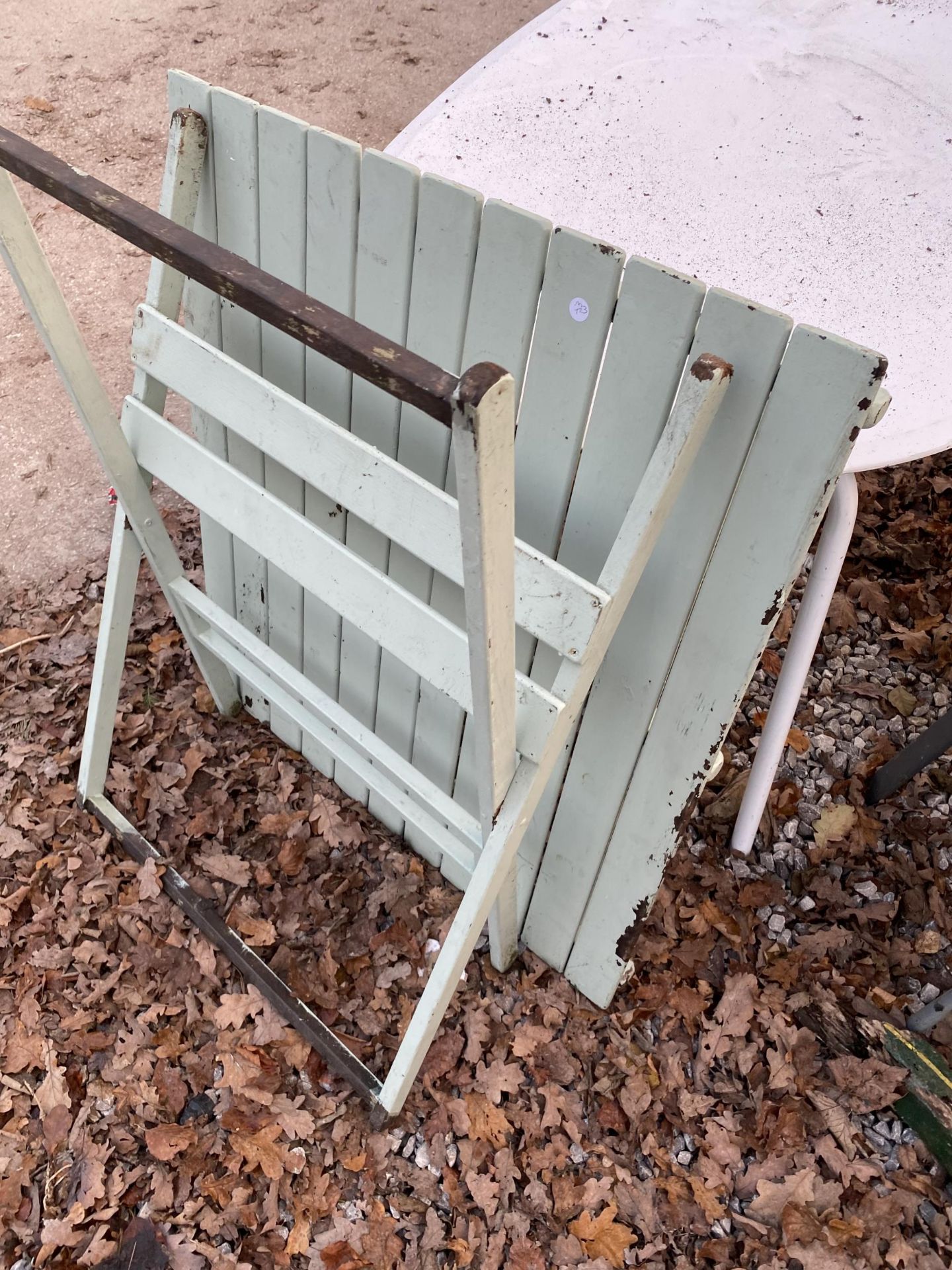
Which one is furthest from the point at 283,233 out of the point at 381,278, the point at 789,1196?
the point at 789,1196

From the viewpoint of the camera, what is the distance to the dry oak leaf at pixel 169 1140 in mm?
1850

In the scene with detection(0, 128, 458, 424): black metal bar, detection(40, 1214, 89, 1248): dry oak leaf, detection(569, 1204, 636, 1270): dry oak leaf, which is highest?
detection(0, 128, 458, 424): black metal bar

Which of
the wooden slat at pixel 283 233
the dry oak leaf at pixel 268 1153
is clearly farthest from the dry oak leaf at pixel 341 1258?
the wooden slat at pixel 283 233

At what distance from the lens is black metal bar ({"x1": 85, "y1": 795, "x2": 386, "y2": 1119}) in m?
1.90

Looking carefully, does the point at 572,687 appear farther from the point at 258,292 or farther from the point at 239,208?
the point at 239,208

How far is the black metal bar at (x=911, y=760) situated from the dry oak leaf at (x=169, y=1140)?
72.6 inches

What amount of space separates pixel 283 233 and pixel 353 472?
494 millimetres

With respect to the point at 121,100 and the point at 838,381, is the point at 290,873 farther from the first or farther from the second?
the point at 121,100

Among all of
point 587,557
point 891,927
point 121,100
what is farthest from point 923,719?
point 121,100

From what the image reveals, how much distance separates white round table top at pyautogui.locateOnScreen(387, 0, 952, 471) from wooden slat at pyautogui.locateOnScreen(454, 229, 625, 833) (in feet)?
1.37

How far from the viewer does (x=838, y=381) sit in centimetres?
111

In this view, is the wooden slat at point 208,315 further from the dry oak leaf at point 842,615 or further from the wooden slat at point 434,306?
the dry oak leaf at point 842,615

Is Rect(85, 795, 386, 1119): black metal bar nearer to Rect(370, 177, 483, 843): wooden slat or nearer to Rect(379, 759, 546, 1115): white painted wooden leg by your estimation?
Rect(379, 759, 546, 1115): white painted wooden leg

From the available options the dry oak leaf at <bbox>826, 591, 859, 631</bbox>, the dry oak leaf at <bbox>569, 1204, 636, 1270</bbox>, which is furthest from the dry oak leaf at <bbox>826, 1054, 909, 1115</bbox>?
the dry oak leaf at <bbox>826, 591, 859, 631</bbox>
